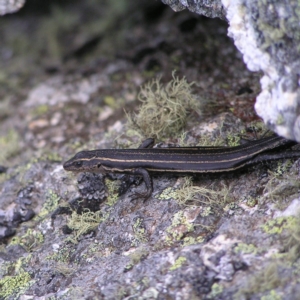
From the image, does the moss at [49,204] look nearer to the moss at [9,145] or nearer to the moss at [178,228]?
the moss at [9,145]

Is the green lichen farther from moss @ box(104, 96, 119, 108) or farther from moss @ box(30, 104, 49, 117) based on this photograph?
moss @ box(30, 104, 49, 117)

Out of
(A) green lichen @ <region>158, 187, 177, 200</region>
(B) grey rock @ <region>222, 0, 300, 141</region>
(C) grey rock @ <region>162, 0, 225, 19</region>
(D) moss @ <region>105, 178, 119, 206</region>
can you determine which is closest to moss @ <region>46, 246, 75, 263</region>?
(D) moss @ <region>105, 178, 119, 206</region>

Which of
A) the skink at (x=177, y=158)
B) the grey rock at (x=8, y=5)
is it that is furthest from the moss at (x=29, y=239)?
the grey rock at (x=8, y=5)

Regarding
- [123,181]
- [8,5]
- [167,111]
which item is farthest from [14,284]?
[8,5]

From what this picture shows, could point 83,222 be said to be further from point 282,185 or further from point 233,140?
point 282,185

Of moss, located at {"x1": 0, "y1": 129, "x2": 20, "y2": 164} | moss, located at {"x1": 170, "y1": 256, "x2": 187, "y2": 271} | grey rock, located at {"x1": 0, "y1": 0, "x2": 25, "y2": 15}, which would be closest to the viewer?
moss, located at {"x1": 170, "y1": 256, "x2": 187, "y2": 271}

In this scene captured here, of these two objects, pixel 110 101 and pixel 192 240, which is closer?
pixel 192 240

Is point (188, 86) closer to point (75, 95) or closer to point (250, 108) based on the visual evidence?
point (250, 108)
